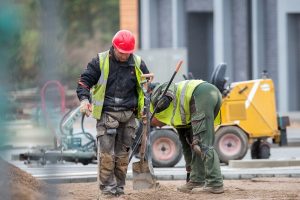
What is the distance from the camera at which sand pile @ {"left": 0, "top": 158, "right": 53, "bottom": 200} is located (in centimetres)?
598

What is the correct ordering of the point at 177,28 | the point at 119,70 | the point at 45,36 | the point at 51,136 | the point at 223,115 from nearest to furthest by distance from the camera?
1. the point at 45,36
2. the point at 51,136
3. the point at 119,70
4. the point at 223,115
5. the point at 177,28

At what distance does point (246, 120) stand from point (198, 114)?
610 cm

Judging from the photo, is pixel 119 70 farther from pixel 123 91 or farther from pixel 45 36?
pixel 45 36

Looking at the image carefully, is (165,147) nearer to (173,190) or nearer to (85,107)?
(173,190)

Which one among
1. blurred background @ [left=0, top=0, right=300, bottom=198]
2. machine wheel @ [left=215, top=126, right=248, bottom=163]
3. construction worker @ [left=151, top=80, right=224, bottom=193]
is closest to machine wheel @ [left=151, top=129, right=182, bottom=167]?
machine wheel @ [left=215, top=126, right=248, bottom=163]

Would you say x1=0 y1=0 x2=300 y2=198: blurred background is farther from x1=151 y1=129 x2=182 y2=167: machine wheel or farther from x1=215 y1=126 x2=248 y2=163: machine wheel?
x1=215 y1=126 x2=248 y2=163: machine wheel

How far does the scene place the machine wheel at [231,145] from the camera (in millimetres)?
17094

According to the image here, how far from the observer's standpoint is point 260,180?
44.3 ft

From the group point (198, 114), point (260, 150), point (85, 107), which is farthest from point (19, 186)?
point (260, 150)

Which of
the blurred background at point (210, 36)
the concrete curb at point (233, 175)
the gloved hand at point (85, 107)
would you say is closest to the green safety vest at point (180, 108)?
the gloved hand at point (85, 107)

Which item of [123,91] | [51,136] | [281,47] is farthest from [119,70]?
[281,47]

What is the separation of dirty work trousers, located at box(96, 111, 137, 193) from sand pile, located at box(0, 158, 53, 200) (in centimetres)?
74

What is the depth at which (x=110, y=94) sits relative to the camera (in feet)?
35.0

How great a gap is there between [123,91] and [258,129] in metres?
6.86
